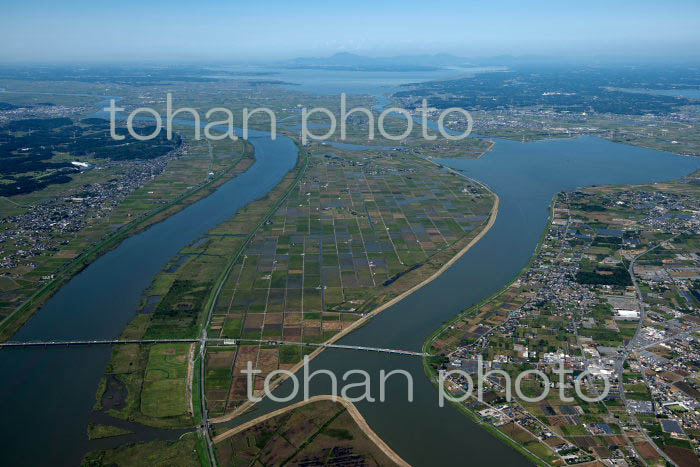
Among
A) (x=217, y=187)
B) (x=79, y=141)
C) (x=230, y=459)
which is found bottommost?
(x=230, y=459)

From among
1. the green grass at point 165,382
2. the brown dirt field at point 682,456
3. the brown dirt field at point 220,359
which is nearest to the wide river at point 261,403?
the green grass at point 165,382

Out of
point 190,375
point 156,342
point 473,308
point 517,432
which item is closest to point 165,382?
point 190,375

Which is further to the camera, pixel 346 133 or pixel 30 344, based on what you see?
pixel 346 133

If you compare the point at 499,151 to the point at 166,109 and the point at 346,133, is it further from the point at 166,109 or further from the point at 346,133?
the point at 166,109

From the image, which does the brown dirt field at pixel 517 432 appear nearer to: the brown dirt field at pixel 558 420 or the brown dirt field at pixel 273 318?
the brown dirt field at pixel 558 420

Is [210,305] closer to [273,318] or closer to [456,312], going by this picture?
[273,318]

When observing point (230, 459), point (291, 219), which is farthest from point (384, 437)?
point (291, 219)

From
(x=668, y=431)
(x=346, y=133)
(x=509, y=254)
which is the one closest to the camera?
(x=668, y=431)

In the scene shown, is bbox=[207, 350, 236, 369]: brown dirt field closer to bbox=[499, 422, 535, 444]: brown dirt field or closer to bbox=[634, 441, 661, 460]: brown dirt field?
bbox=[499, 422, 535, 444]: brown dirt field
